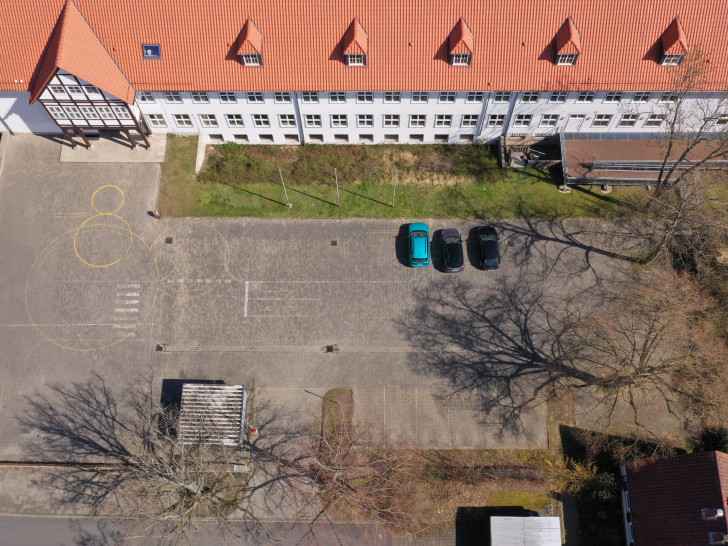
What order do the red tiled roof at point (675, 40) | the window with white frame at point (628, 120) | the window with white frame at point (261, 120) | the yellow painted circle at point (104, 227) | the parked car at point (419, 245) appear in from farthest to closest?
the window with white frame at point (261, 120)
the yellow painted circle at point (104, 227)
the window with white frame at point (628, 120)
the parked car at point (419, 245)
the red tiled roof at point (675, 40)

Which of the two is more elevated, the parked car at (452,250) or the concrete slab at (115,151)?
the concrete slab at (115,151)

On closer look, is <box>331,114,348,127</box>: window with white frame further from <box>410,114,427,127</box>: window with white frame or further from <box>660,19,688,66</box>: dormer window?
<box>660,19,688,66</box>: dormer window

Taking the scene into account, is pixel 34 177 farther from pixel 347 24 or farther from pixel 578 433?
pixel 578 433

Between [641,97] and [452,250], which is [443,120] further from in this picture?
[641,97]

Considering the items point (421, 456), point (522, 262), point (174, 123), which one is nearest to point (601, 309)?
point (522, 262)

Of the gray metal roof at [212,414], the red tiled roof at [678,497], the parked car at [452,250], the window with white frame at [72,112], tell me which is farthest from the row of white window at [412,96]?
the red tiled roof at [678,497]

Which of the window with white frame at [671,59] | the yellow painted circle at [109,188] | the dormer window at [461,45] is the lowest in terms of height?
the yellow painted circle at [109,188]

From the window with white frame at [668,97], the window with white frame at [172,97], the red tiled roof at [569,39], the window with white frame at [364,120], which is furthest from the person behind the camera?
the window with white frame at [364,120]

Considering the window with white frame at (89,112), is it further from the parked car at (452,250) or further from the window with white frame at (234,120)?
the parked car at (452,250)
